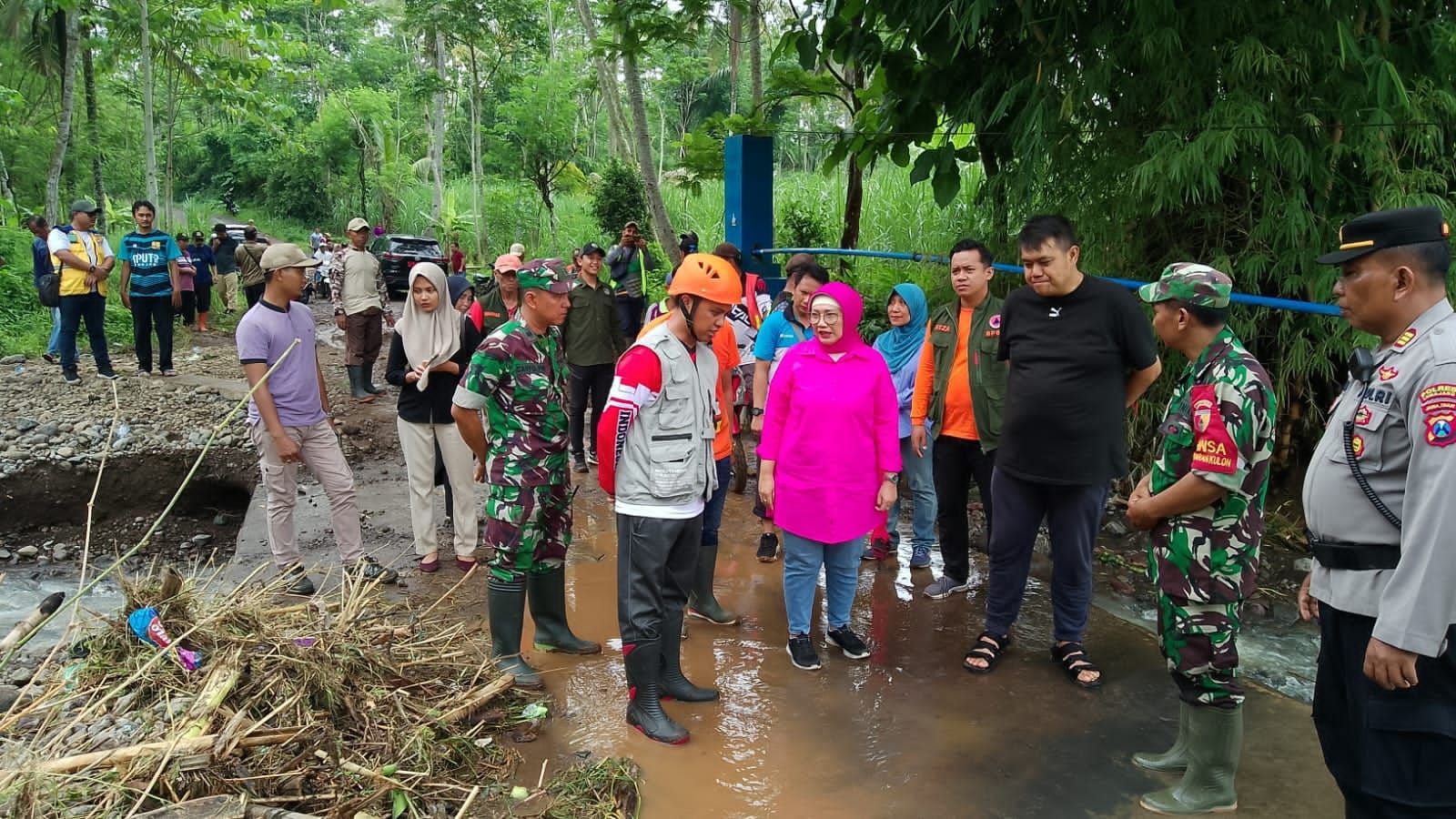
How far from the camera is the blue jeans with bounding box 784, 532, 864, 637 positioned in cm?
400

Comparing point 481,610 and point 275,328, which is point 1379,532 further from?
point 275,328

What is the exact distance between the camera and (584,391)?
701 cm

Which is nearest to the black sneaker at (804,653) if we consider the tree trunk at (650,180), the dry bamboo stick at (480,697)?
the dry bamboo stick at (480,697)

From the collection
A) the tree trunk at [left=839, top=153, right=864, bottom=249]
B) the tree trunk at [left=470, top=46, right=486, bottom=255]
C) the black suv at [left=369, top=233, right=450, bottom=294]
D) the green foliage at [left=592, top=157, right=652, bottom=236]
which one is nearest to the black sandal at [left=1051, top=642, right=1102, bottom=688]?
the tree trunk at [left=839, top=153, right=864, bottom=249]

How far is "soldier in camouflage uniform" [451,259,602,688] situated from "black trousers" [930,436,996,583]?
2068 mm

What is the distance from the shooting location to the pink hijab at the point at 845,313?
3.87 metres

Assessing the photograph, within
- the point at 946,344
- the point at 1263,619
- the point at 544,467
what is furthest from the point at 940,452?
the point at 544,467

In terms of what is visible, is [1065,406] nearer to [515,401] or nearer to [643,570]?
[643,570]

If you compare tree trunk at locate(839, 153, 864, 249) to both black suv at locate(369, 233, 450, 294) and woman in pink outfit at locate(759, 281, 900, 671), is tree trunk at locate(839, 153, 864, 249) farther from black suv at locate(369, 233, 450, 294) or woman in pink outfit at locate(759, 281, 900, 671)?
black suv at locate(369, 233, 450, 294)

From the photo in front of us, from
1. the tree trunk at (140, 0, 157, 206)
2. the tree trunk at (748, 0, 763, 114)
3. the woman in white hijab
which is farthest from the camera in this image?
the tree trunk at (140, 0, 157, 206)

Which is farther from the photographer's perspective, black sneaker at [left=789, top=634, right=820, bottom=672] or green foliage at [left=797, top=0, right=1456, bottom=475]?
green foliage at [left=797, top=0, right=1456, bottom=475]

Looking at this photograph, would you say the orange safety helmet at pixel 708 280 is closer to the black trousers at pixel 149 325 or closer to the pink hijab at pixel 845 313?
the pink hijab at pixel 845 313

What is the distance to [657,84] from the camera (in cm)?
3164

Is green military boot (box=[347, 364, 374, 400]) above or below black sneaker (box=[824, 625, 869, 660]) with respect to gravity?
above
